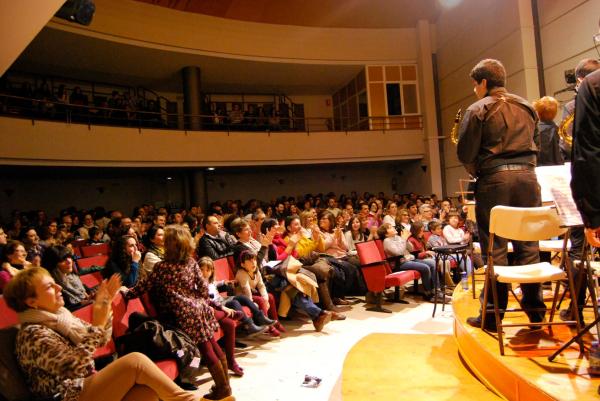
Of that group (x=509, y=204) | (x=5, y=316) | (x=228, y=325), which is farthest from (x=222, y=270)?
(x=509, y=204)

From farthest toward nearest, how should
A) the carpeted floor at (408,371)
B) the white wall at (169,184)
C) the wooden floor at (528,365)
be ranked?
the white wall at (169,184) < the carpeted floor at (408,371) < the wooden floor at (528,365)

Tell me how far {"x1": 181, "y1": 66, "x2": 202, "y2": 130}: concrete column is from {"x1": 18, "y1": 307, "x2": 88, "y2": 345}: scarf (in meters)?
10.1

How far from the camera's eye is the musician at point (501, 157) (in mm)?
2500

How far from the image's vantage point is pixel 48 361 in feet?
5.90

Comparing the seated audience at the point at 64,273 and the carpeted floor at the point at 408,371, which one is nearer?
the carpeted floor at the point at 408,371

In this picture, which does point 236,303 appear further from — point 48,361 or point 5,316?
point 48,361

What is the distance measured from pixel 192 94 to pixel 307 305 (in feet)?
29.4

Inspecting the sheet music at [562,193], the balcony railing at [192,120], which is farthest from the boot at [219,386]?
the balcony railing at [192,120]

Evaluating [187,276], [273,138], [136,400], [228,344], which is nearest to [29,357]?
[136,400]

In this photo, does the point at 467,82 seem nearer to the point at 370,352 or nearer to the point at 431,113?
the point at 431,113

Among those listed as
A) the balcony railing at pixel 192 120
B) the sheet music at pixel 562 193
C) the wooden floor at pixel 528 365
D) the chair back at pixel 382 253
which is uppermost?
the balcony railing at pixel 192 120

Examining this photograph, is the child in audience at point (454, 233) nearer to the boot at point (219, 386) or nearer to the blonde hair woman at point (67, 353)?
the boot at point (219, 386)

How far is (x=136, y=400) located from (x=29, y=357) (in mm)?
565

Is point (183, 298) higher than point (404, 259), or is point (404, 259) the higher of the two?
point (183, 298)
